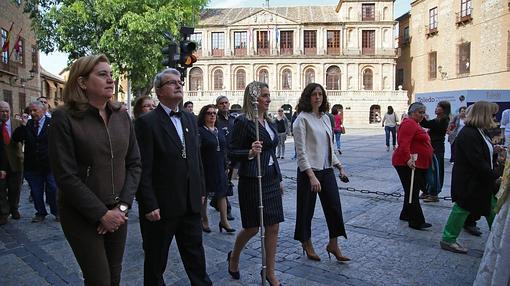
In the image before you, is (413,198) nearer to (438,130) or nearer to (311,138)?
(311,138)

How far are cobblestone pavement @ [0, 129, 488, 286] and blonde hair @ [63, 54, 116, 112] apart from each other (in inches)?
88.0

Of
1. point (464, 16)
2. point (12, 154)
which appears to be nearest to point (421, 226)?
point (12, 154)

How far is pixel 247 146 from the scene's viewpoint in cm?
410

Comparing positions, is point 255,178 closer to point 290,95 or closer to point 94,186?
point 94,186

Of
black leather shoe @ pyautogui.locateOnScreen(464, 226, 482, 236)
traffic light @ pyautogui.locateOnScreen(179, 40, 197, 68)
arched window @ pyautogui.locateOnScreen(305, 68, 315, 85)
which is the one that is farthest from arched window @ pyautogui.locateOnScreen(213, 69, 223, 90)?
black leather shoe @ pyautogui.locateOnScreen(464, 226, 482, 236)

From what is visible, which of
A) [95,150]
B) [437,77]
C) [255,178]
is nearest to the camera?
[95,150]

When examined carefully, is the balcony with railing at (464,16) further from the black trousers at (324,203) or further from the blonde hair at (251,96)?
the blonde hair at (251,96)

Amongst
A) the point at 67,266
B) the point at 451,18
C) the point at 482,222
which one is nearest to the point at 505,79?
the point at 451,18

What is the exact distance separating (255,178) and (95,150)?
5.68 feet

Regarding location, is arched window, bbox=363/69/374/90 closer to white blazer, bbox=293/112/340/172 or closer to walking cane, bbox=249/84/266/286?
white blazer, bbox=293/112/340/172

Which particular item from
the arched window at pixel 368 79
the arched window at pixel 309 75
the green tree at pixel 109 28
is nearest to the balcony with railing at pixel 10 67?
the green tree at pixel 109 28

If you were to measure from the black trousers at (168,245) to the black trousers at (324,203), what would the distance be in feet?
5.23

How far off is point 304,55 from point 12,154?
47.9 m

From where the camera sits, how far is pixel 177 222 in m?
3.30
